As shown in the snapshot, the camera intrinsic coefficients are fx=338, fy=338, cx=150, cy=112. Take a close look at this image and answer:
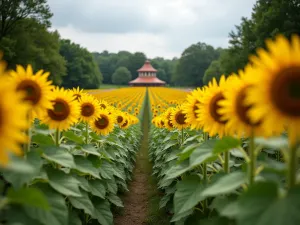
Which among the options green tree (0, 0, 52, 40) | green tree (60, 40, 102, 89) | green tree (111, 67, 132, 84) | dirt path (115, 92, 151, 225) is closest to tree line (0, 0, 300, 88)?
green tree (0, 0, 52, 40)

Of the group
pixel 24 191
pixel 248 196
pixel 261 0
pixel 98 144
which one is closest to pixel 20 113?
pixel 24 191

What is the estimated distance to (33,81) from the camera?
9.25 feet

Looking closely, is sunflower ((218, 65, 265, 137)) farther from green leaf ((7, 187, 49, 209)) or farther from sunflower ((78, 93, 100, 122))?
sunflower ((78, 93, 100, 122))

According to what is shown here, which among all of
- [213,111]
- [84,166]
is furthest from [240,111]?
[84,166]

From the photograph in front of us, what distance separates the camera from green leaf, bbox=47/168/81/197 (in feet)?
8.49

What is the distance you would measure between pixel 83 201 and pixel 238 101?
68.9 inches

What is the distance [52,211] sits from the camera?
238 centimetres

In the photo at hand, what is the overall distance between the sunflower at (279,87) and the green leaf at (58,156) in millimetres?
1508

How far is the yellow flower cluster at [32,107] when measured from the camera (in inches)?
60.7

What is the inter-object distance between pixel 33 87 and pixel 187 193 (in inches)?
64.7

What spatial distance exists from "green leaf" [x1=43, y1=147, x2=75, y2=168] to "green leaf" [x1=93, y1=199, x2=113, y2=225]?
1587 millimetres

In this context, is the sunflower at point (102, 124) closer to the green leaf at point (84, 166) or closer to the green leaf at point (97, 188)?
the green leaf at point (97, 188)

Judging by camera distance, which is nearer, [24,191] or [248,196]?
[248,196]

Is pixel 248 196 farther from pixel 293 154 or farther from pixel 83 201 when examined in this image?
pixel 83 201
